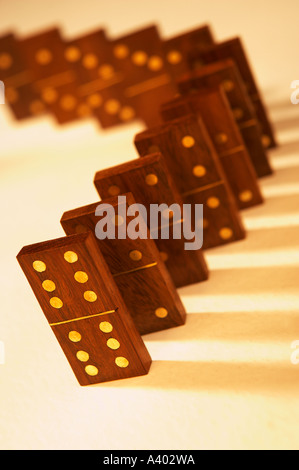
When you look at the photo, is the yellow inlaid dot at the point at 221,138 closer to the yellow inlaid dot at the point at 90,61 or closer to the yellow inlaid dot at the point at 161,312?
the yellow inlaid dot at the point at 161,312

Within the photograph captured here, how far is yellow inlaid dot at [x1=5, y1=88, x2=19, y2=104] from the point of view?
18.8 ft

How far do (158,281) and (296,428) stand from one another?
2.16 ft

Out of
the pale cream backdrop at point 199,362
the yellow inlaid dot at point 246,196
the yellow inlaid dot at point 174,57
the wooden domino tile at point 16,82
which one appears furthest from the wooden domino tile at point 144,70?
the wooden domino tile at point 16,82

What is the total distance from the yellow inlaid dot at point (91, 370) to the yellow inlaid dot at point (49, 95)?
347 cm

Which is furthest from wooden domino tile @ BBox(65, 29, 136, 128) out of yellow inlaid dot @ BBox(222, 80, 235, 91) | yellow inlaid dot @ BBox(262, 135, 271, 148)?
yellow inlaid dot @ BBox(222, 80, 235, 91)

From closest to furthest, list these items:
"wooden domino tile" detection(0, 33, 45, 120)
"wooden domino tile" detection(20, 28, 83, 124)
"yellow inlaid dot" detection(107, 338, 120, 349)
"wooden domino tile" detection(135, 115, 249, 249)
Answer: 1. "yellow inlaid dot" detection(107, 338, 120, 349)
2. "wooden domino tile" detection(135, 115, 249, 249)
3. "wooden domino tile" detection(20, 28, 83, 124)
4. "wooden domino tile" detection(0, 33, 45, 120)

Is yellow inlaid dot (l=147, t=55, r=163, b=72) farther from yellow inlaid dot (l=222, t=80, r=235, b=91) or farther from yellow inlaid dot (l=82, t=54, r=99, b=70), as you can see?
yellow inlaid dot (l=222, t=80, r=235, b=91)

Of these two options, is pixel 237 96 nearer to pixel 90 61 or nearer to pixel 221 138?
pixel 221 138

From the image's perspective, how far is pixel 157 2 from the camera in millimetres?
6641

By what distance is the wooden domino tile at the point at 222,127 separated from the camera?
8.43 ft

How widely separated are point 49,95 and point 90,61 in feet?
2.57

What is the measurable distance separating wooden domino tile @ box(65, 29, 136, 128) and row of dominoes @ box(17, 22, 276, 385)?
1.69m

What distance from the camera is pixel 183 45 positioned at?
3604 millimetres
